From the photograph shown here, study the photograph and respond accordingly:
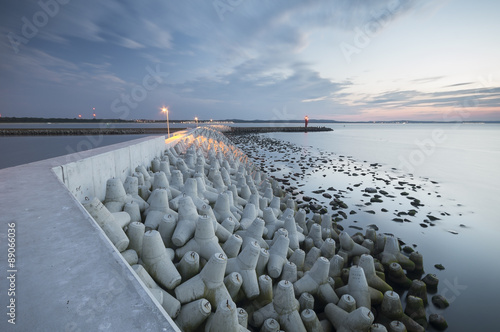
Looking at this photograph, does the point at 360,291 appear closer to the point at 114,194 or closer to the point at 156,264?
the point at 156,264

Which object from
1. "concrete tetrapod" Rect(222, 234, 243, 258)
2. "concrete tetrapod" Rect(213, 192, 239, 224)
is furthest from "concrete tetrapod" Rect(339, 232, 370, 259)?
"concrete tetrapod" Rect(222, 234, 243, 258)

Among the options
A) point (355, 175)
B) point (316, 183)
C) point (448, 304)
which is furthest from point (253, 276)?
point (355, 175)

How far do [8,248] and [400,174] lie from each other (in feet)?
62.4

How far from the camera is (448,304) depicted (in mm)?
4789

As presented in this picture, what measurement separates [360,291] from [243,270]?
1.99m

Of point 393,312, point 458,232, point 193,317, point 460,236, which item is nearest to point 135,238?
point 193,317

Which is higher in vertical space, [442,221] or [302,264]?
[302,264]

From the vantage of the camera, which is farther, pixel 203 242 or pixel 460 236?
pixel 460 236

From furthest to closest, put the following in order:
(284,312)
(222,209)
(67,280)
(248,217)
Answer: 1. (248,217)
2. (222,209)
3. (284,312)
4. (67,280)

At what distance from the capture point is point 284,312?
10.7ft

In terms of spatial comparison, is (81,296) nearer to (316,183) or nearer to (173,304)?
(173,304)

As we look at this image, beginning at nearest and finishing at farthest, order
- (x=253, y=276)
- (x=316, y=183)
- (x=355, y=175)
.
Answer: (x=253, y=276)
(x=316, y=183)
(x=355, y=175)

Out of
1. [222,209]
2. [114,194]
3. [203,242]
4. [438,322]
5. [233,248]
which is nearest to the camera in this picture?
[203,242]

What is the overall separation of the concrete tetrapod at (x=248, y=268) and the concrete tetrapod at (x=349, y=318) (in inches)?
46.3
